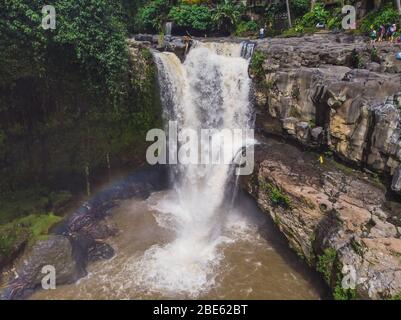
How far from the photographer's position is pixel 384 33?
19531 millimetres

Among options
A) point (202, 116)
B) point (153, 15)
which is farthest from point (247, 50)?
point (153, 15)

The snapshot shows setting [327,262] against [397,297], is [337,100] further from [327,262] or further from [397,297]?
[397,297]

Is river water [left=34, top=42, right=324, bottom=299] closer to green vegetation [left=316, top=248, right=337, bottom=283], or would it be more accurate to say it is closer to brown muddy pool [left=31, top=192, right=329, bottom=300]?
brown muddy pool [left=31, top=192, right=329, bottom=300]

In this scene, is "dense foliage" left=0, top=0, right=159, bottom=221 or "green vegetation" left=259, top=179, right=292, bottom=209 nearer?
"green vegetation" left=259, top=179, right=292, bottom=209

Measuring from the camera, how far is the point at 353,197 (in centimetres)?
1016

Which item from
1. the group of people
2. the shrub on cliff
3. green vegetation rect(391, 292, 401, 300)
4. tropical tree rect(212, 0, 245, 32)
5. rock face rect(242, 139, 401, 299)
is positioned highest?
tropical tree rect(212, 0, 245, 32)

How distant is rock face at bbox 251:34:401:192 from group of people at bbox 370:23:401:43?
4.22 meters

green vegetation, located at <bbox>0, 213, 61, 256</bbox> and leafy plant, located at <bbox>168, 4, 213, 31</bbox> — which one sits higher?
leafy plant, located at <bbox>168, 4, 213, 31</bbox>

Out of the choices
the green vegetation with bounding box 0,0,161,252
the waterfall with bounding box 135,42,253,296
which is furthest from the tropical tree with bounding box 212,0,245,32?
the green vegetation with bounding box 0,0,161,252

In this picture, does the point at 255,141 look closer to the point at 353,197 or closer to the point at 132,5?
the point at 353,197

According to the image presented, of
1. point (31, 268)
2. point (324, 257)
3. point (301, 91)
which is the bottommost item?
point (31, 268)

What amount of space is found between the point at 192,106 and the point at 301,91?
608 centimetres

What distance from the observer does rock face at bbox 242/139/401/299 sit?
8320mm
